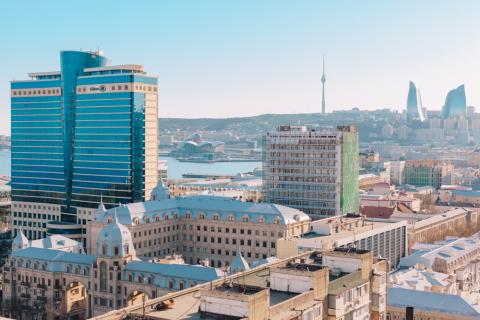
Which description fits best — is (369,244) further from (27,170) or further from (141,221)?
(27,170)

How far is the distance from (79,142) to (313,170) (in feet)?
141

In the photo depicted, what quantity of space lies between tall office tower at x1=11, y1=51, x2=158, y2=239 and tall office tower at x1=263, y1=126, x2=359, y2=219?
853 inches

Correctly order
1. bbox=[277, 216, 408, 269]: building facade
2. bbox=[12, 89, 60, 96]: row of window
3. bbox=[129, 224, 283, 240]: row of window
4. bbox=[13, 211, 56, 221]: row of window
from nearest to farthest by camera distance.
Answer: bbox=[277, 216, 408, 269]: building facade
bbox=[129, 224, 283, 240]: row of window
bbox=[12, 89, 60, 96]: row of window
bbox=[13, 211, 56, 221]: row of window

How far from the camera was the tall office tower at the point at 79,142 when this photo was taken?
117312 mm

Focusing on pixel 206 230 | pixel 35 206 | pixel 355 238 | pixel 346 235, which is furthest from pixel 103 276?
pixel 35 206

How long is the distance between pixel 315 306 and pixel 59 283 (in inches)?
1851

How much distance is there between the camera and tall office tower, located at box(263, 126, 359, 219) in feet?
359

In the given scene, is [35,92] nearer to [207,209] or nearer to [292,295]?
[207,209]

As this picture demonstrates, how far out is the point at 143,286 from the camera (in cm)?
7169

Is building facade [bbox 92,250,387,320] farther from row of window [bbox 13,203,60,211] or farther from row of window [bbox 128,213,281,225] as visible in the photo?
row of window [bbox 13,203,60,211]

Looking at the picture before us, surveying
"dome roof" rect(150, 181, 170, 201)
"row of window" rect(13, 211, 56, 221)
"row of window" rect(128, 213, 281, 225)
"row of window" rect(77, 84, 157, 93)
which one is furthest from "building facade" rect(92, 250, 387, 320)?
"row of window" rect(13, 211, 56, 221)

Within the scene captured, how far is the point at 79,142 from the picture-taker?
124750 millimetres

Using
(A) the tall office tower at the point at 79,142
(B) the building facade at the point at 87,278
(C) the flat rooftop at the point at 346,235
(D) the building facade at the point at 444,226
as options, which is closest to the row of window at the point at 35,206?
(A) the tall office tower at the point at 79,142

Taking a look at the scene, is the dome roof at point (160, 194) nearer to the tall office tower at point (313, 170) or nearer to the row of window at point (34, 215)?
the tall office tower at point (313, 170)
